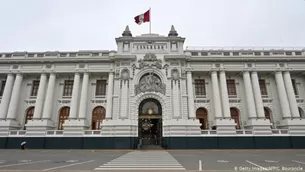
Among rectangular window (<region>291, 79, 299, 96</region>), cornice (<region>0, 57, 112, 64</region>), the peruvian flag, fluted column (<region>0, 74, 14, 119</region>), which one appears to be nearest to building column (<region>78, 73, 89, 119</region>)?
cornice (<region>0, 57, 112, 64</region>)

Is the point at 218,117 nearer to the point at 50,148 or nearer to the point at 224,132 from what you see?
the point at 224,132

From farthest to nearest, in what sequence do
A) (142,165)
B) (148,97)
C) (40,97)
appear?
(40,97) < (148,97) < (142,165)

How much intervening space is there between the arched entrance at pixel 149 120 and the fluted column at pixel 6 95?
64.7 ft

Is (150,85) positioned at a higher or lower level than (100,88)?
lower

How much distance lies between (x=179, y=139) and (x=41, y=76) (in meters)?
22.7

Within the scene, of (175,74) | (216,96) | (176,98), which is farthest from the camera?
(175,74)

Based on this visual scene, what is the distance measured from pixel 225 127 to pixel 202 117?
3.83 m

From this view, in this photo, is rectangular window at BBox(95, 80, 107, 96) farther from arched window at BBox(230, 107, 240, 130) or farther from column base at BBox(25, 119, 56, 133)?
arched window at BBox(230, 107, 240, 130)

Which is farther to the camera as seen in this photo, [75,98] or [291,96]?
[75,98]

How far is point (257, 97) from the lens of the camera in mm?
24156

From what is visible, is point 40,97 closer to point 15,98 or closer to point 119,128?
point 15,98

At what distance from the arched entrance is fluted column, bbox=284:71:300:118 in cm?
1893

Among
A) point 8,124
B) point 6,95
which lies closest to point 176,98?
point 8,124

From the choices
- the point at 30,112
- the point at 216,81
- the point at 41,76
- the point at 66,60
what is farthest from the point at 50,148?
the point at 216,81
